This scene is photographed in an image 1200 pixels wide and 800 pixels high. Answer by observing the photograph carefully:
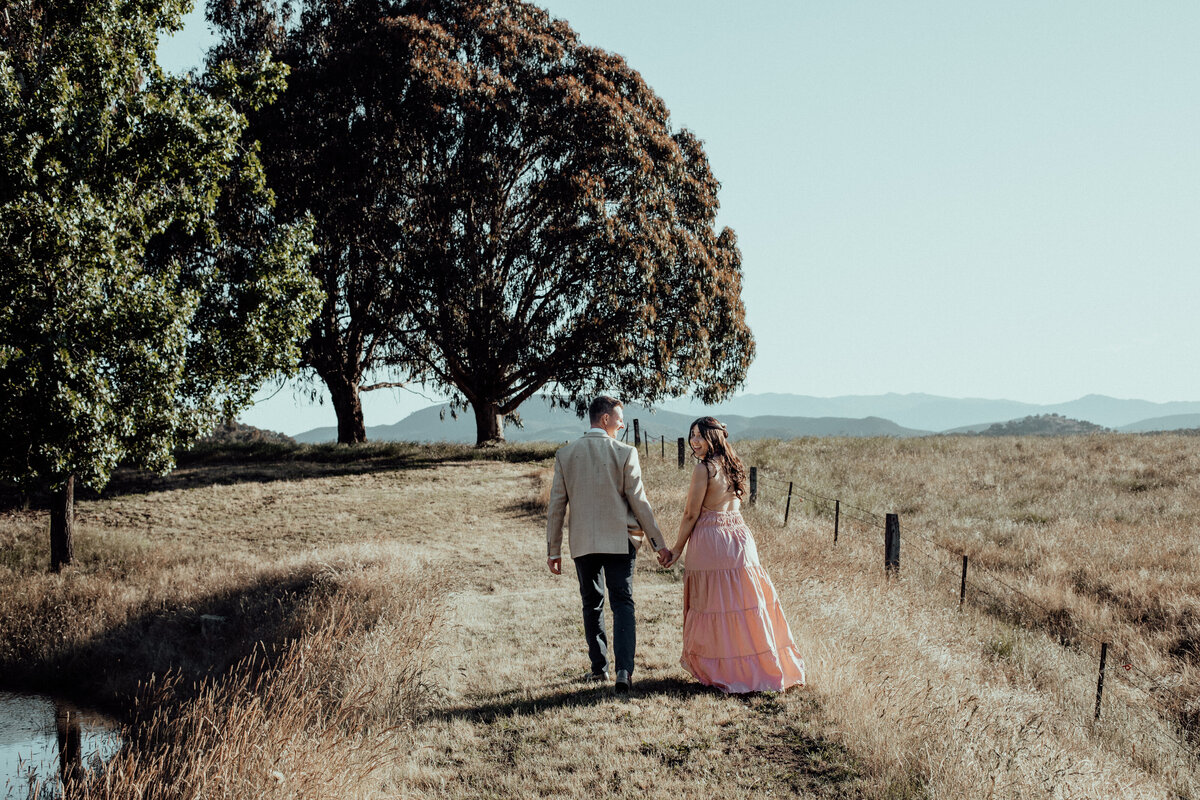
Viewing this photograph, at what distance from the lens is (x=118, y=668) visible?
11.1 metres

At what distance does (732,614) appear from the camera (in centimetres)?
611

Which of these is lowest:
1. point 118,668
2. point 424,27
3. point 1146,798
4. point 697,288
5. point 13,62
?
point 118,668

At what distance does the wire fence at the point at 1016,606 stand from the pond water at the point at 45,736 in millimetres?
10176

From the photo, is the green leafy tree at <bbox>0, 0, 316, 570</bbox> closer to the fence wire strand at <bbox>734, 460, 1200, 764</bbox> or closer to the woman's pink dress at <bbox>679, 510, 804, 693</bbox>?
the woman's pink dress at <bbox>679, 510, 804, 693</bbox>

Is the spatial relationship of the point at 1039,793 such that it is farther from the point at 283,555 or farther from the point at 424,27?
the point at 424,27

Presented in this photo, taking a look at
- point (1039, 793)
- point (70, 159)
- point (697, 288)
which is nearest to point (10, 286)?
point (70, 159)

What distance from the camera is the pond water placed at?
7.96 meters

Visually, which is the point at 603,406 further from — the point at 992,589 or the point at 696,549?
the point at 992,589

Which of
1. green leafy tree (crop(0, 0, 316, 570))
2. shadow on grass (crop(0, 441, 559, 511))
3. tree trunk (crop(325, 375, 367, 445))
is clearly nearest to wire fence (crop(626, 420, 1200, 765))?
green leafy tree (crop(0, 0, 316, 570))

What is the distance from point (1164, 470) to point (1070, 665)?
14.8 meters

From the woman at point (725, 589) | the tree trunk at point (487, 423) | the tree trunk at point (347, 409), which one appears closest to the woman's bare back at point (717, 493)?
the woman at point (725, 589)

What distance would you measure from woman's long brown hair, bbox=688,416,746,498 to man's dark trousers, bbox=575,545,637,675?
961mm

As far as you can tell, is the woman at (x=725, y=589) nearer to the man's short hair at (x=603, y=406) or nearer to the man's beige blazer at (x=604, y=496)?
the man's beige blazer at (x=604, y=496)

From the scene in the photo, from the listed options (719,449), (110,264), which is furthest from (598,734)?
(110,264)
